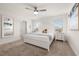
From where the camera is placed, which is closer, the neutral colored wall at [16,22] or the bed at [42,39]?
the neutral colored wall at [16,22]

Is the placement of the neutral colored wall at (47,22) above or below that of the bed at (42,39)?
above

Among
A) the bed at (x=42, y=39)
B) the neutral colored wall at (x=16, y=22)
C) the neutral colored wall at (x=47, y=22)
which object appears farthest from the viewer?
the bed at (x=42, y=39)

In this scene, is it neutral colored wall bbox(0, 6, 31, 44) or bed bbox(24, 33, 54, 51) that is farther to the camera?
bed bbox(24, 33, 54, 51)

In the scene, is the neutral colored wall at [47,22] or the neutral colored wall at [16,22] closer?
the neutral colored wall at [16,22]

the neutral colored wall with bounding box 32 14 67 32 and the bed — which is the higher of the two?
the neutral colored wall with bounding box 32 14 67 32

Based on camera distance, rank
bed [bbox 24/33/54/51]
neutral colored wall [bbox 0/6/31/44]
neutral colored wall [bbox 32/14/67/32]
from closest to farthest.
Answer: neutral colored wall [bbox 0/6/31/44] < neutral colored wall [bbox 32/14/67/32] < bed [bbox 24/33/54/51]

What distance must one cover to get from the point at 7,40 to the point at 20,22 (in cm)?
79

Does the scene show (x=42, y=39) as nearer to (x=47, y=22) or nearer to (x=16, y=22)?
(x=47, y=22)

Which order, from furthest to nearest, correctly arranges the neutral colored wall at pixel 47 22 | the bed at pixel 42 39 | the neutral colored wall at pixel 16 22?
1. the bed at pixel 42 39
2. the neutral colored wall at pixel 47 22
3. the neutral colored wall at pixel 16 22

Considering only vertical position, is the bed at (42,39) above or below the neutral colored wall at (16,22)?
below

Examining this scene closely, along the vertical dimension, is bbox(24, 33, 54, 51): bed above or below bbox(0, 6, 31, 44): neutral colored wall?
below

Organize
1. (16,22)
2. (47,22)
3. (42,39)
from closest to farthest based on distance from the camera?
(16,22)
(47,22)
(42,39)

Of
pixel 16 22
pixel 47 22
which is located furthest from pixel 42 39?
pixel 16 22

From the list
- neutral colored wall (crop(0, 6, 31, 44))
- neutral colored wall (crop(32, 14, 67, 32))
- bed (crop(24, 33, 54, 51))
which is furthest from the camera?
bed (crop(24, 33, 54, 51))
